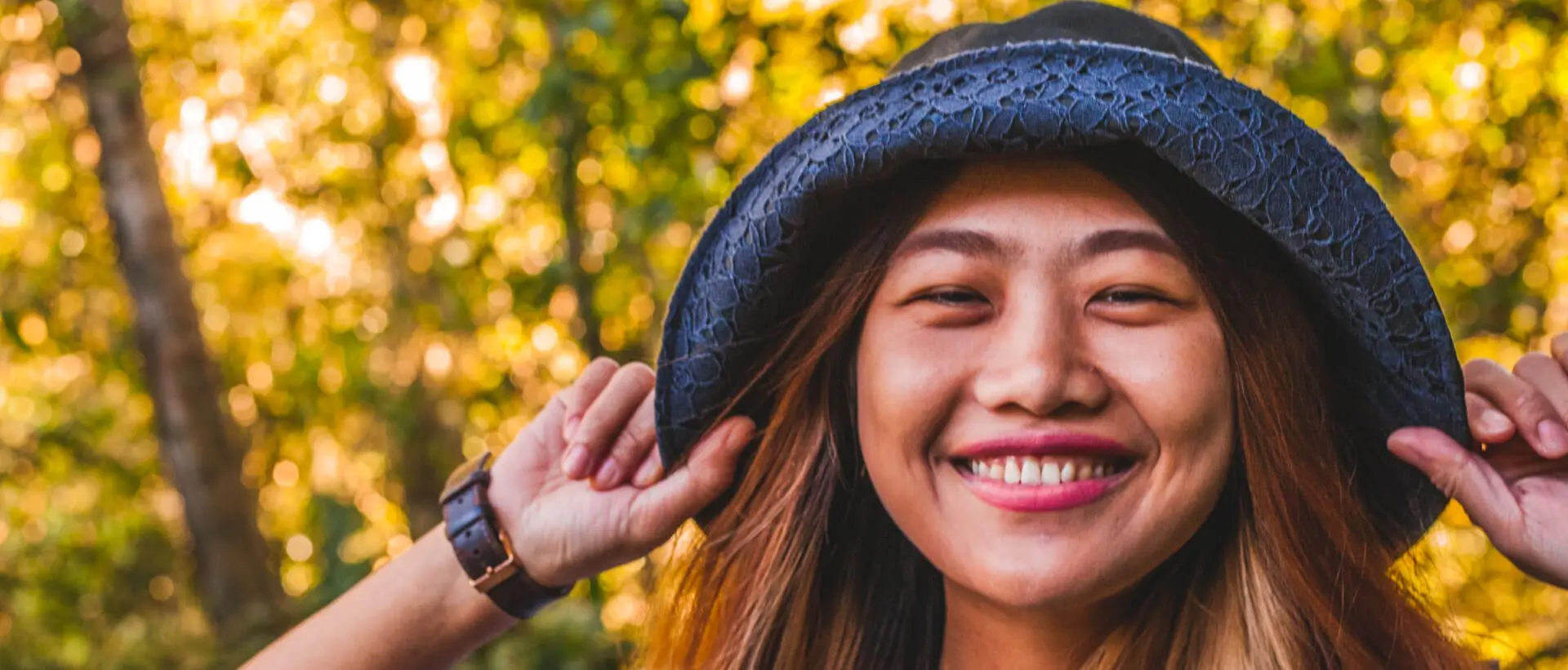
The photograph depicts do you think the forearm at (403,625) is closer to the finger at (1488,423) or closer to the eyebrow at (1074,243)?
the eyebrow at (1074,243)

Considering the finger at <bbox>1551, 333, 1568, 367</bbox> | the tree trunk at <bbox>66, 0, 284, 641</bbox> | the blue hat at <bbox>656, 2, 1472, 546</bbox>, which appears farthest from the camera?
the tree trunk at <bbox>66, 0, 284, 641</bbox>

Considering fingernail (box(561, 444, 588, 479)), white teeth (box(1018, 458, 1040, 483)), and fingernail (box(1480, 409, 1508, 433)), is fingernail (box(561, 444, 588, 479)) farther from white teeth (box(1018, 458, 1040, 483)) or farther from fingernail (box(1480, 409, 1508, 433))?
fingernail (box(1480, 409, 1508, 433))

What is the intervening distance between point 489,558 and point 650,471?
285 mm

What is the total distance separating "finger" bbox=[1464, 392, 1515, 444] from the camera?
1607mm

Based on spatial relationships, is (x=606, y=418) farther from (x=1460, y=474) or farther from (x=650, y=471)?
(x=1460, y=474)

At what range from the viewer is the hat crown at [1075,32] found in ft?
5.26

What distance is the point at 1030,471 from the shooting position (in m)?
1.55

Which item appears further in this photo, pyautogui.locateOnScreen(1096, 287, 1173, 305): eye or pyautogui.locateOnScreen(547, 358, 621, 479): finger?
pyautogui.locateOnScreen(547, 358, 621, 479): finger

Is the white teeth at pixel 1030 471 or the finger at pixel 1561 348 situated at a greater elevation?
the white teeth at pixel 1030 471

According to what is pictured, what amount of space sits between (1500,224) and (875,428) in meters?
3.30

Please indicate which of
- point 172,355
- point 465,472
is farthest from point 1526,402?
point 172,355

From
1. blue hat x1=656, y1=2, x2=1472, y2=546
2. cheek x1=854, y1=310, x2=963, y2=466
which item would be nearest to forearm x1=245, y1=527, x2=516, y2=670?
blue hat x1=656, y1=2, x2=1472, y2=546

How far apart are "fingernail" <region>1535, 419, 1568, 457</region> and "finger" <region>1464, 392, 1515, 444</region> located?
36mm

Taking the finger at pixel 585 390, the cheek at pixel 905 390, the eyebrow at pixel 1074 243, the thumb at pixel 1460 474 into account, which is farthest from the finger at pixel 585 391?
the thumb at pixel 1460 474
